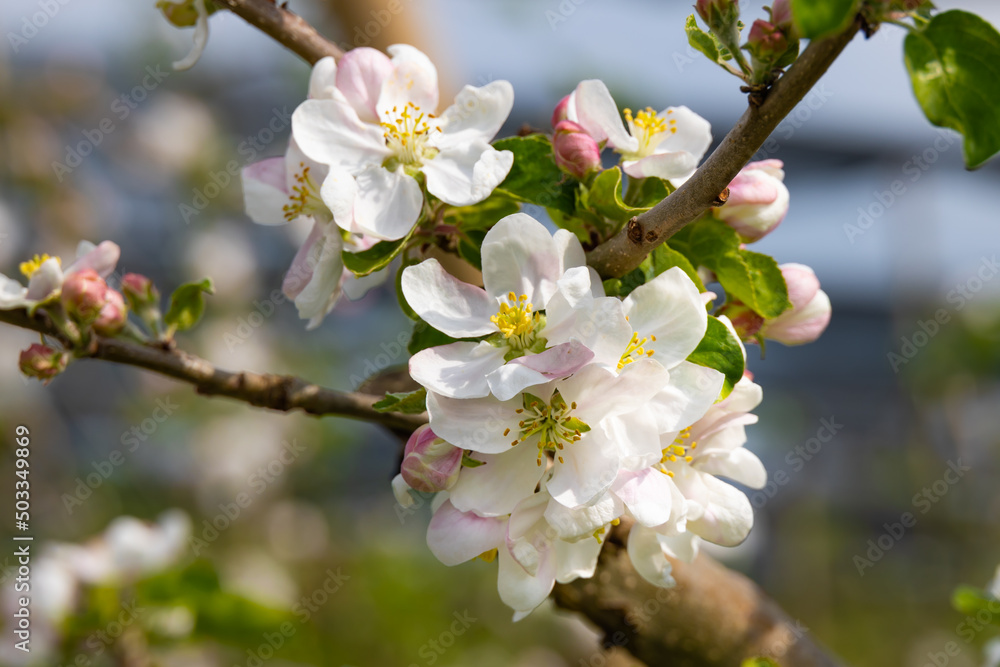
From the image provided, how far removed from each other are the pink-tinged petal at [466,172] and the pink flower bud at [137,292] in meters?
0.40

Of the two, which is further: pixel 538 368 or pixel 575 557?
pixel 575 557

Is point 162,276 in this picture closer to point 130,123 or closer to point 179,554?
point 130,123

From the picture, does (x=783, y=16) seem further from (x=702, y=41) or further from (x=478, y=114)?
(x=478, y=114)

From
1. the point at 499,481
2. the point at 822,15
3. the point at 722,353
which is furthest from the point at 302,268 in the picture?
the point at 822,15

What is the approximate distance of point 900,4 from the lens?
51 centimetres

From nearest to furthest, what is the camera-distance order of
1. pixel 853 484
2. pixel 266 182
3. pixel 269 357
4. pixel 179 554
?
pixel 266 182 < pixel 179 554 < pixel 269 357 < pixel 853 484

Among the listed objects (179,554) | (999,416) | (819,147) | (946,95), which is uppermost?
(946,95)

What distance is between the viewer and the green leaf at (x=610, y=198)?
69 centimetres

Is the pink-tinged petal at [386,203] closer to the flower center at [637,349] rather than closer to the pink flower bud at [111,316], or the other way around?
the flower center at [637,349]

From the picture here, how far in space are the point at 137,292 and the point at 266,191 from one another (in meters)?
0.24

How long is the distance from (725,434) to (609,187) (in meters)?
0.23

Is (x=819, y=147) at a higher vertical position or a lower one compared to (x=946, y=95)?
lower

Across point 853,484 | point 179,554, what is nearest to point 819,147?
point 853,484

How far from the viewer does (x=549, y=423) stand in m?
0.66
